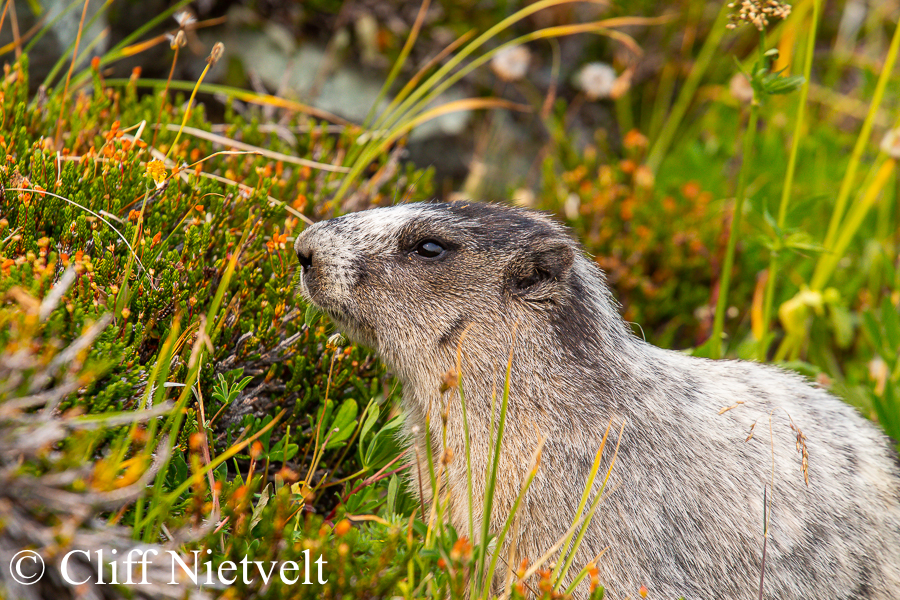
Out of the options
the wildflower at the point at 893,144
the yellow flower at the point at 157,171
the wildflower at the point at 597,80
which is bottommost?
the wildflower at the point at 597,80

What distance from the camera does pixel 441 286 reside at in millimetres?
3408

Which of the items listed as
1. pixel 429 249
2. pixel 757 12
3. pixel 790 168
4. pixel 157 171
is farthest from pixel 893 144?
pixel 157 171

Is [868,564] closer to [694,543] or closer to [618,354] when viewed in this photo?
[694,543]

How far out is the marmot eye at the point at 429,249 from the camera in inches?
137

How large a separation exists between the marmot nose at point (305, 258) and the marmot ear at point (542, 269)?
0.97 m

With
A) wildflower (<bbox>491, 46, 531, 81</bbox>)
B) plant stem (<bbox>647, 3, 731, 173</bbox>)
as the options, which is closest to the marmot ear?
wildflower (<bbox>491, 46, 531, 81</bbox>)

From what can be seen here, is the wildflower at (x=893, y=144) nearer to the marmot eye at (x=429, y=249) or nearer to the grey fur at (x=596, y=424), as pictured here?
the grey fur at (x=596, y=424)

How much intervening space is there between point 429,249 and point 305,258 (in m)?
0.61

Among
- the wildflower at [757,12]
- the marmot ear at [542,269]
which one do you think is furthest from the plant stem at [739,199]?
the marmot ear at [542,269]

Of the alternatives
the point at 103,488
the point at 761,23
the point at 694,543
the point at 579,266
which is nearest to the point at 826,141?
the point at 761,23

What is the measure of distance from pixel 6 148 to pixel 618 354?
10.5ft

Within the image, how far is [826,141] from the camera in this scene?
24.5 ft

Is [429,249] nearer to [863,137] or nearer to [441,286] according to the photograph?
[441,286]

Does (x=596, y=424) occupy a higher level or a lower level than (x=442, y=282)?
lower
